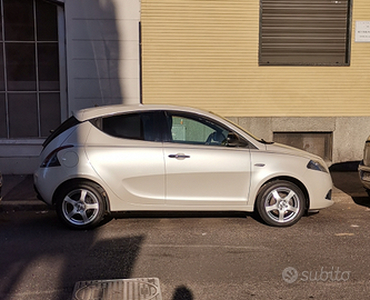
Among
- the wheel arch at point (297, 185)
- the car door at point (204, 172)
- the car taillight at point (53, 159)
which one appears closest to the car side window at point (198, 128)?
the car door at point (204, 172)

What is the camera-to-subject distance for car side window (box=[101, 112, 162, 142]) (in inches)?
252

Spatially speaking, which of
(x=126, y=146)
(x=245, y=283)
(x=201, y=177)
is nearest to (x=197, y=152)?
(x=201, y=177)

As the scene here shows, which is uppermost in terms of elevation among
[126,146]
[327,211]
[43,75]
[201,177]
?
[43,75]

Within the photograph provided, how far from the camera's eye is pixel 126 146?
6.29 meters

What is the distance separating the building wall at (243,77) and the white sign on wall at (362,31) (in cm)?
9

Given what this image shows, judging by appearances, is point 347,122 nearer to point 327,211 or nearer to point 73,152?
point 327,211

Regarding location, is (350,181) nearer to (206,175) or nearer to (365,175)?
(365,175)

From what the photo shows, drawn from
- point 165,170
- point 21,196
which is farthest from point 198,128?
point 21,196

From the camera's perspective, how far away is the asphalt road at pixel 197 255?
174 inches

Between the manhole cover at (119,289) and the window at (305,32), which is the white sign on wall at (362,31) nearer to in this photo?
the window at (305,32)

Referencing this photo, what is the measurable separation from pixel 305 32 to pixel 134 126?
230 inches

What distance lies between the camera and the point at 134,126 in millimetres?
6461

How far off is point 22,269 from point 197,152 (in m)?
2.64

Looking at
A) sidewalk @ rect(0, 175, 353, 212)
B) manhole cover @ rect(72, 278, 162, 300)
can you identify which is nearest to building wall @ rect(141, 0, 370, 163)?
sidewalk @ rect(0, 175, 353, 212)
